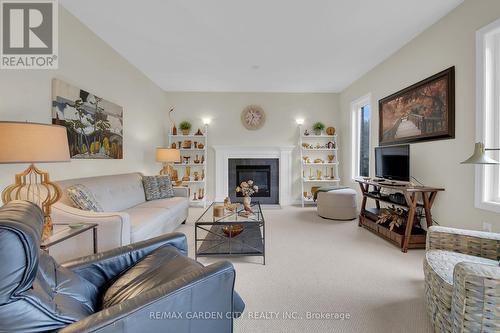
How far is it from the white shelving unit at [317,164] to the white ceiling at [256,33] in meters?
1.55

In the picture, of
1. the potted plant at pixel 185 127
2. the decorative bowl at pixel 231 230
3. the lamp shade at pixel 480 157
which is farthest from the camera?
the potted plant at pixel 185 127

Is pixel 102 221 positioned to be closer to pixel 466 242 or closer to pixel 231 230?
pixel 231 230

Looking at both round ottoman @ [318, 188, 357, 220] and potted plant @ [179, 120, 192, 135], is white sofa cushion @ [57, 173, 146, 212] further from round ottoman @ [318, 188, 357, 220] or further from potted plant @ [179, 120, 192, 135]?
round ottoman @ [318, 188, 357, 220]

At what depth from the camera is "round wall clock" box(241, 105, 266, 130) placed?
5480mm

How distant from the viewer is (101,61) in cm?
314

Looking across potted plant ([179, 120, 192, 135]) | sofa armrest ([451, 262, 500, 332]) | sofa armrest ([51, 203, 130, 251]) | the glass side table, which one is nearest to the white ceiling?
potted plant ([179, 120, 192, 135])

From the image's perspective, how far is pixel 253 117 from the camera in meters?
5.49

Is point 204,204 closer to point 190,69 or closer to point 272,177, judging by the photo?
point 272,177

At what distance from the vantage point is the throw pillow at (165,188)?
3.81 m

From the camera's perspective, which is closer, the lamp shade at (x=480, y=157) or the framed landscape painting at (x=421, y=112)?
the lamp shade at (x=480, y=157)

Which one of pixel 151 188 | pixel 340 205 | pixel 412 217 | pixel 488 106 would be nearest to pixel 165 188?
pixel 151 188

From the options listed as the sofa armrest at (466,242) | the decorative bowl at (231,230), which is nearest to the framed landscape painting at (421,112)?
the sofa armrest at (466,242)

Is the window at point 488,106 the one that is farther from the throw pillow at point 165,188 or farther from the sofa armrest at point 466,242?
the throw pillow at point 165,188

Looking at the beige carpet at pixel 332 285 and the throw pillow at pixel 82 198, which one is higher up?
the throw pillow at pixel 82 198
